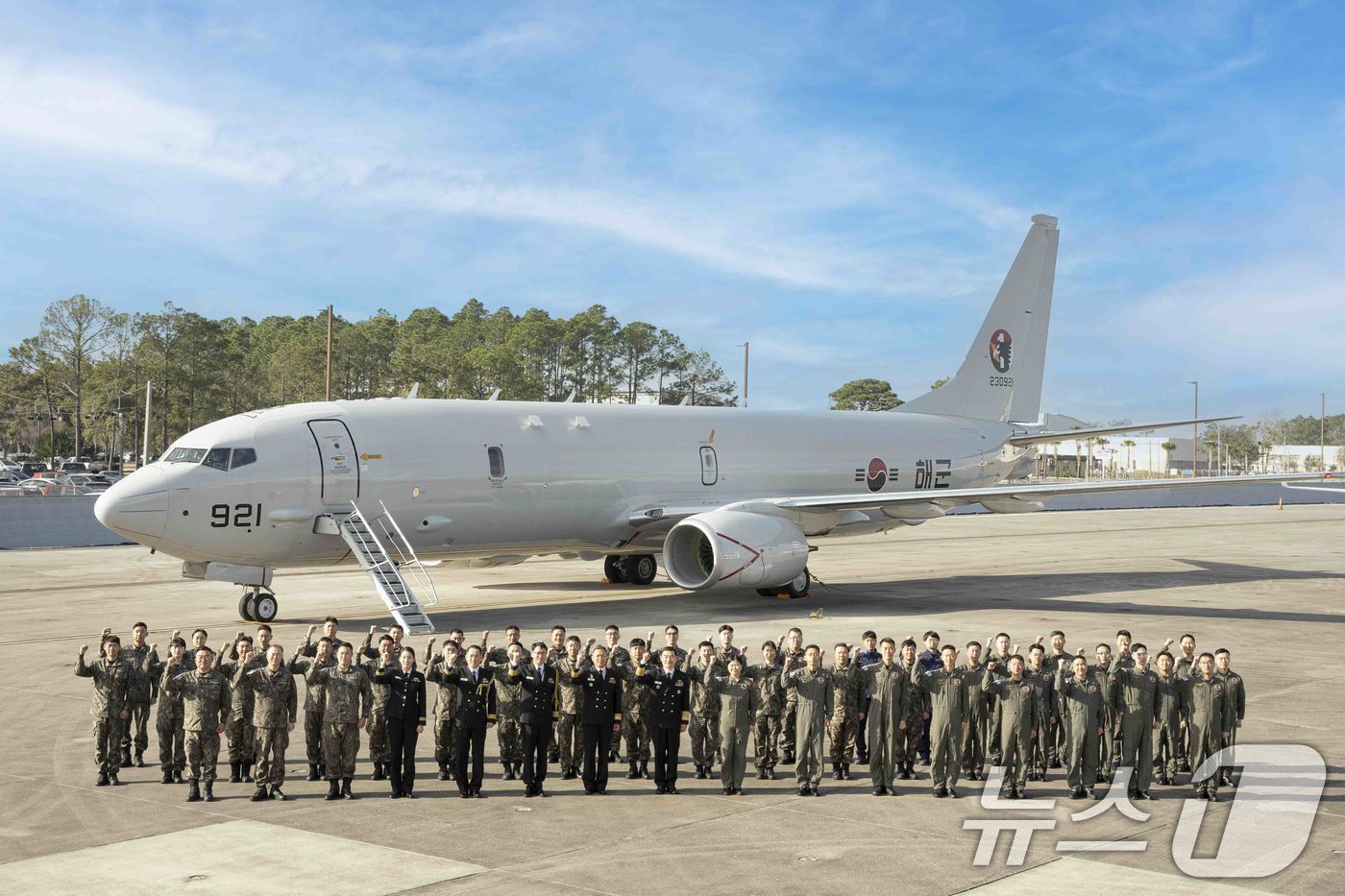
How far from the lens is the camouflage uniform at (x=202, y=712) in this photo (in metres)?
10.5

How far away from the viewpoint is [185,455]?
792 inches

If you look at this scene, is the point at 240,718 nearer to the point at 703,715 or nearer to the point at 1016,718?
the point at 703,715

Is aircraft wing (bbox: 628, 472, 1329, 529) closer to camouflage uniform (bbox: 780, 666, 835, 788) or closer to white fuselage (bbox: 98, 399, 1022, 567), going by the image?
white fuselage (bbox: 98, 399, 1022, 567)

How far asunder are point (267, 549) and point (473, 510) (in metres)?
3.81

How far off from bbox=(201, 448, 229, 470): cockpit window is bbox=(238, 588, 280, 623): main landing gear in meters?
2.47

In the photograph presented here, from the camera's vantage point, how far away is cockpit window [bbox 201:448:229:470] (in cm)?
1992

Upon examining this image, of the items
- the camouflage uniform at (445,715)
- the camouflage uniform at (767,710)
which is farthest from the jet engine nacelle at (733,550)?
the camouflage uniform at (445,715)

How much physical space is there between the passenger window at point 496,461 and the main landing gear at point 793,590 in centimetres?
607

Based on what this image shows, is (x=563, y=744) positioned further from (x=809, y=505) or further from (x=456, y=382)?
(x=456, y=382)

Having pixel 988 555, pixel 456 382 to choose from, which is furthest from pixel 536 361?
pixel 988 555

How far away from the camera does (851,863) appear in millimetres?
8859

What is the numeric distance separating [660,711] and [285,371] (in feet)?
373

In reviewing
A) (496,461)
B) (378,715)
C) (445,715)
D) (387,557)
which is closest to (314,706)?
(378,715)

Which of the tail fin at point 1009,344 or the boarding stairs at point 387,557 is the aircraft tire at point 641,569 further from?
the tail fin at point 1009,344
